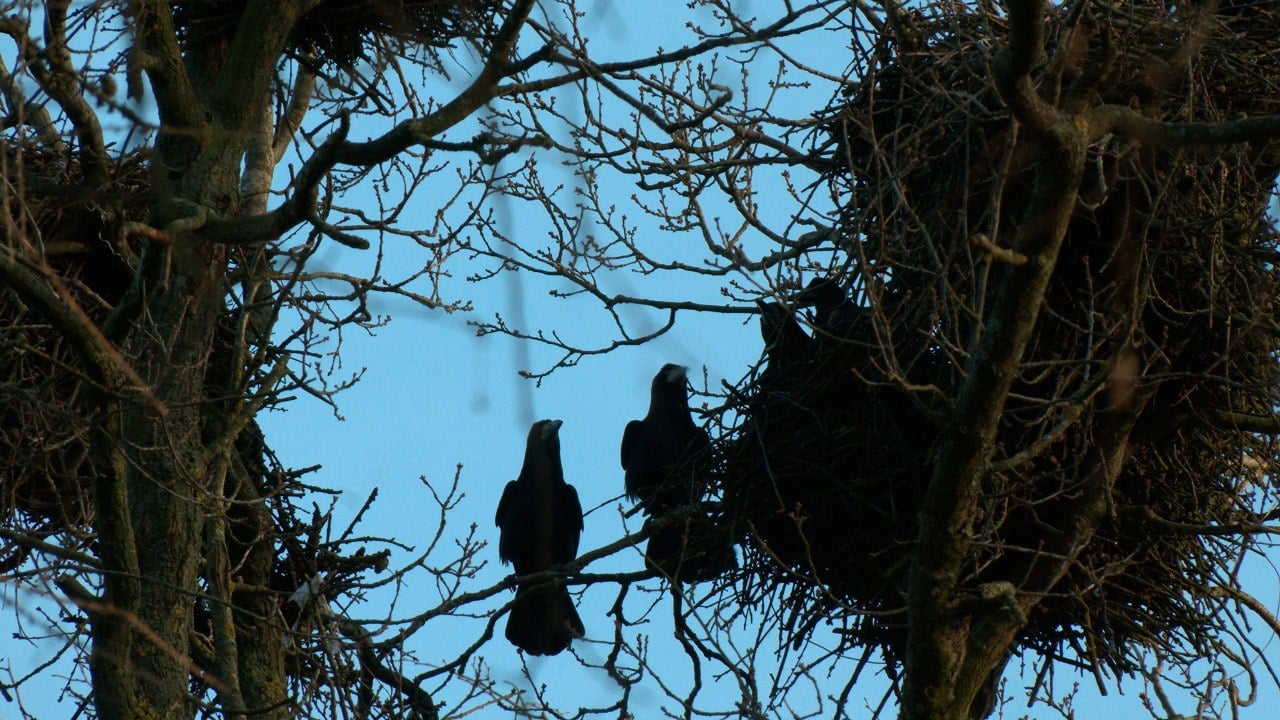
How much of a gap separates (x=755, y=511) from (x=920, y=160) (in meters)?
1.67

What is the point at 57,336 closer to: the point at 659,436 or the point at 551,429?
the point at 551,429

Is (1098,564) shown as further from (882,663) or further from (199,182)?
(199,182)

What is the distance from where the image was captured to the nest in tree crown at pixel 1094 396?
4.71 metres

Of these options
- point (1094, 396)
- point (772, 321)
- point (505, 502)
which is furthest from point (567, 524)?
point (1094, 396)

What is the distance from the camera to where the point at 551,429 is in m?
7.30

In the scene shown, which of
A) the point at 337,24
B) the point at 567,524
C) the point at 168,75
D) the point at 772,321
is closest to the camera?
the point at 168,75

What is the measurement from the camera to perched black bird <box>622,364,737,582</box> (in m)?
5.39

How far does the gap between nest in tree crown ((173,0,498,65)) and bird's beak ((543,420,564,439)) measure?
2.48 meters

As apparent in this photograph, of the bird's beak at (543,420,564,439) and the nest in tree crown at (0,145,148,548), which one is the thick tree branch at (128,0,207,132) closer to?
the nest in tree crown at (0,145,148,548)

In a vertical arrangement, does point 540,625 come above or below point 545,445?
below

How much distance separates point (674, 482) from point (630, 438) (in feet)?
3.51

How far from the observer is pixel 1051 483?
4945 mm

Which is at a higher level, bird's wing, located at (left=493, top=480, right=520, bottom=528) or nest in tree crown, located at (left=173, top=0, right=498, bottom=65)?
nest in tree crown, located at (left=173, top=0, right=498, bottom=65)

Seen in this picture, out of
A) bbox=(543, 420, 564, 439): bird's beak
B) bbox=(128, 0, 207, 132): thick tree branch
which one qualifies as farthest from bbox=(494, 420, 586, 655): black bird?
bbox=(128, 0, 207, 132): thick tree branch
